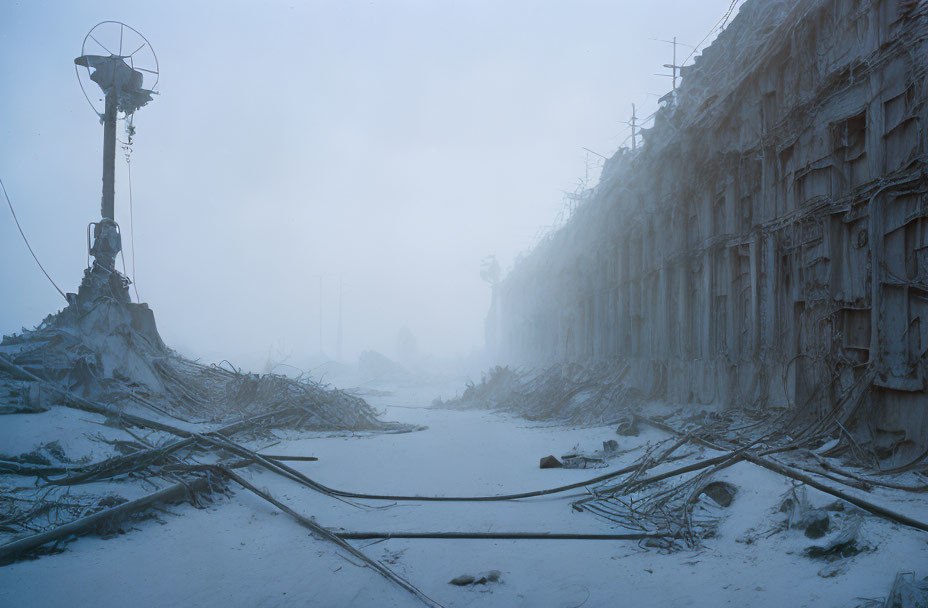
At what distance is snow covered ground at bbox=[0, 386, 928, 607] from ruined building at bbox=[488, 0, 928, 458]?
1783 millimetres

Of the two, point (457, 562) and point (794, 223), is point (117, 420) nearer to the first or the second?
point (457, 562)

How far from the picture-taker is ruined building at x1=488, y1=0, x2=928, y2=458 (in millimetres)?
5105

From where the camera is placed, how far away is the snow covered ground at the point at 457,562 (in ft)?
11.5

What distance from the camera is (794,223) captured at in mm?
6930

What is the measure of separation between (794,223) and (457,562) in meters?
5.84

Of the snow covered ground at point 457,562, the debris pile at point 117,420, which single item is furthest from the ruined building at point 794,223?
the debris pile at point 117,420

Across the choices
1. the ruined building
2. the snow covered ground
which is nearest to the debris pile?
the snow covered ground

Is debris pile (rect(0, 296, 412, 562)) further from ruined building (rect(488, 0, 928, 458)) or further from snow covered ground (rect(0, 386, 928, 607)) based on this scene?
ruined building (rect(488, 0, 928, 458))

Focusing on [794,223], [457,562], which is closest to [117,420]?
[457,562]

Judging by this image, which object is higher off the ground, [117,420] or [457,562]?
[117,420]

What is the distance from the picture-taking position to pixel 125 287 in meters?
12.0

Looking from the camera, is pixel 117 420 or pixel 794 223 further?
pixel 117 420

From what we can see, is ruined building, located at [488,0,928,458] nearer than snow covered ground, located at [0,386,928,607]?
No

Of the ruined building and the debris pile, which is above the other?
the ruined building
